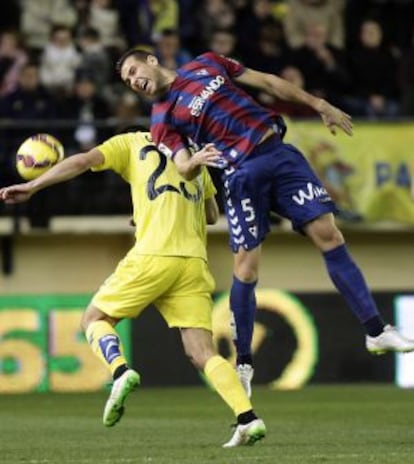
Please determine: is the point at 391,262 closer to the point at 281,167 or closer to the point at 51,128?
the point at 51,128

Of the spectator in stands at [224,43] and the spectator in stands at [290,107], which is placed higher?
the spectator in stands at [224,43]

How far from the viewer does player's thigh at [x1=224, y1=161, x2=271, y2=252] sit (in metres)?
10.2

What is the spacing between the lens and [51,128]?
1859 centimetres

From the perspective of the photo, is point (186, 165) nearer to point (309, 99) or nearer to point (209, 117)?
point (209, 117)

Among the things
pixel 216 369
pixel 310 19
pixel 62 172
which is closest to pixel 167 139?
pixel 62 172

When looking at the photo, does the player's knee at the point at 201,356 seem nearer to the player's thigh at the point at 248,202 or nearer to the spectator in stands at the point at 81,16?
the player's thigh at the point at 248,202

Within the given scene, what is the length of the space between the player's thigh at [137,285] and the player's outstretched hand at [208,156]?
2.67 ft

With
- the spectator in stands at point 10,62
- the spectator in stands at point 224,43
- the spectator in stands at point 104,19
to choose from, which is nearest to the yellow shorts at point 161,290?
the spectator in stands at point 10,62

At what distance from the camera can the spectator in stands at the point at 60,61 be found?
18906mm

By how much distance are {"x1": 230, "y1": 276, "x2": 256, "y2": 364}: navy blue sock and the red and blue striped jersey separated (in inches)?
36.9

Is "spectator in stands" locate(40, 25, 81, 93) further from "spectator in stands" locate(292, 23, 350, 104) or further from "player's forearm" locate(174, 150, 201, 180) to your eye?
"player's forearm" locate(174, 150, 201, 180)

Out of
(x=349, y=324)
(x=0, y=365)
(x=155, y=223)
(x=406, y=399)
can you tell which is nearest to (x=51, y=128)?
(x=0, y=365)

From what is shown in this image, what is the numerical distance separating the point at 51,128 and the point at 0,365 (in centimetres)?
271

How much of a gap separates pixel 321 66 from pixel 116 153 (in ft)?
32.3
